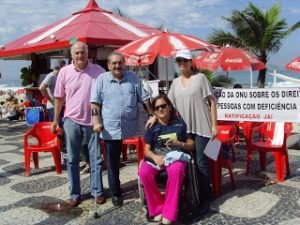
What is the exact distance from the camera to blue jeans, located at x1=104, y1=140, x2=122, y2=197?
441 centimetres

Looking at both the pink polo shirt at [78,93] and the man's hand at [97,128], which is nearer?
the man's hand at [97,128]

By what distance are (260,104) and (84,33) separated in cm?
518

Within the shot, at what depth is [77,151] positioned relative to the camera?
4.57 m

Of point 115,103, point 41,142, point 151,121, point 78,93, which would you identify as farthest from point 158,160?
point 41,142

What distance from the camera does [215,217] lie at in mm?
4082

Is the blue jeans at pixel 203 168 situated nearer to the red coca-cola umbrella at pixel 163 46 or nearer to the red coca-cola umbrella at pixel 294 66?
the red coca-cola umbrella at pixel 163 46

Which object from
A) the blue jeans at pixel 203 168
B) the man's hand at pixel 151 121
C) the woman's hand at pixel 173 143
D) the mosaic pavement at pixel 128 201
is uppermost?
the man's hand at pixel 151 121

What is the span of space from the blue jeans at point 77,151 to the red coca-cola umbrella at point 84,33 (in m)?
4.68

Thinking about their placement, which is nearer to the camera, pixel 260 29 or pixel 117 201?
pixel 117 201

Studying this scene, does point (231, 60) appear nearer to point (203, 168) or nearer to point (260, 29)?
point (203, 168)

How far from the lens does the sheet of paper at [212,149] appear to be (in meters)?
4.28

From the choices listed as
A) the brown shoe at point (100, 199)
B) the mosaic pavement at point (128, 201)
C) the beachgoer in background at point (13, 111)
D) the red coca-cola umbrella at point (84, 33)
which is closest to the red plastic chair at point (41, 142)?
the mosaic pavement at point (128, 201)

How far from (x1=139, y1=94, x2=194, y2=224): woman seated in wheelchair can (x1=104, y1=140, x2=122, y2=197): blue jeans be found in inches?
17.3

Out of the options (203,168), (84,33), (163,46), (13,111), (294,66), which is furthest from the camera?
(13,111)
